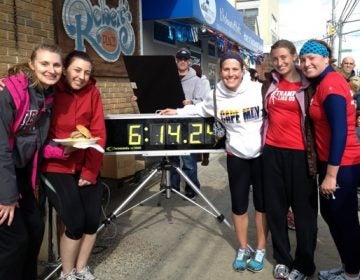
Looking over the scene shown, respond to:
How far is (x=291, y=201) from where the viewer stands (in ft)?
11.0

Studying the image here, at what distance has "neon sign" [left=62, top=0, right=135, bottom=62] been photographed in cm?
586

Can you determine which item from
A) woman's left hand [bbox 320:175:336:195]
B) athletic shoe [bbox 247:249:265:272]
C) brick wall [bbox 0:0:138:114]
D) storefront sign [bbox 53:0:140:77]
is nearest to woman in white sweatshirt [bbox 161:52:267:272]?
athletic shoe [bbox 247:249:265:272]

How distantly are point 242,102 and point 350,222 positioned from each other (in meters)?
1.23

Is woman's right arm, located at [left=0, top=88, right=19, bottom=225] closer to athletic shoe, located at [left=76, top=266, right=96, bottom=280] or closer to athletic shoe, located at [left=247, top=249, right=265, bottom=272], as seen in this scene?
athletic shoe, located at [left=76, top=266, right=96, bottom=280]

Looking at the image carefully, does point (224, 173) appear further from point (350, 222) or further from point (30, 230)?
point (30, 230)

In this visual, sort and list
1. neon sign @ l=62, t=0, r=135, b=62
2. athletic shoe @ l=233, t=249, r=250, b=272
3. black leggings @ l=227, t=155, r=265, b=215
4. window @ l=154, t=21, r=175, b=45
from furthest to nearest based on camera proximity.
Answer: window @ l=154, t=21, r=175, b=45 < neon sign @ l=62, t=0, r=135, b=62 < athletic shoe @ l=233, t=249, r=250, b=272 < black leggings @ l=227, t=155, r=265, b=215

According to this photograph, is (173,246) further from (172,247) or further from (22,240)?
(22,240)

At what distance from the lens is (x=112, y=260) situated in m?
3.94

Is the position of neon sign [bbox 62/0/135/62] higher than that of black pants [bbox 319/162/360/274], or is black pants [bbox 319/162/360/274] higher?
neon sign [bbox 62/0/135/62]

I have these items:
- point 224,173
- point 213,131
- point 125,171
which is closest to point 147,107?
point 213,131

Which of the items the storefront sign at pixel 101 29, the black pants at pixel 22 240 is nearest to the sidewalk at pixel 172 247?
the black pants at pixel 22 240

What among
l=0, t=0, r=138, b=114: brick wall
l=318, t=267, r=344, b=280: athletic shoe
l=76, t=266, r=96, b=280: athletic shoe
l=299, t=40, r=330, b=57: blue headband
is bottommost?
l=318, t=267, r=344, b=280: athletic shoe

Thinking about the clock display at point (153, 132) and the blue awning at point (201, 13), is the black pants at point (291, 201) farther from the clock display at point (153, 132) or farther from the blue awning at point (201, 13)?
the blue awning at point (201, 13)

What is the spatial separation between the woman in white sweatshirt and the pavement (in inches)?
12.1
